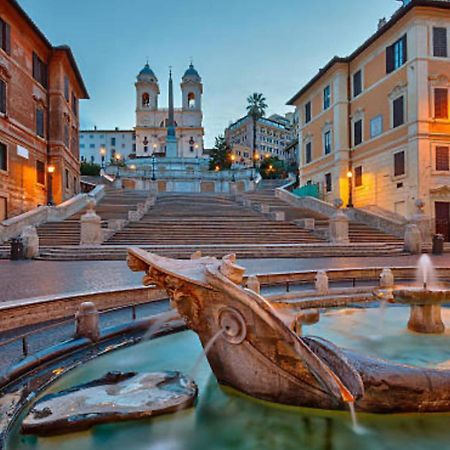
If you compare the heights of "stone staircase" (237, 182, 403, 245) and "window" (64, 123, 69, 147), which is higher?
"window" (64, 123, 69, 147)

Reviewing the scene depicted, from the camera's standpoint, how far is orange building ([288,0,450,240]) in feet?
86.1

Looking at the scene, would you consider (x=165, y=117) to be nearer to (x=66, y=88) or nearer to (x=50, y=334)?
(x=66, y=88)

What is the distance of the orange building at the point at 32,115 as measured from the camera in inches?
1014

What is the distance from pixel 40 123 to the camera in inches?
1225

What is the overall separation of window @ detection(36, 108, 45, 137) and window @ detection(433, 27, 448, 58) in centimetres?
2863

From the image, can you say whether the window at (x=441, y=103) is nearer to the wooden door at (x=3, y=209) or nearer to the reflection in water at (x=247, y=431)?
the reflection in water at (x=247, y=431)

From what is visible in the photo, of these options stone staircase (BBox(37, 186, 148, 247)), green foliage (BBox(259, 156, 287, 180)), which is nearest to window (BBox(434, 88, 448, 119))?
stone staircase (BBox(37, 186, 148, 247))

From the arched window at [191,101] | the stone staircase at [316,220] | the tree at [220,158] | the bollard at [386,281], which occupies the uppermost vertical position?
the arched window at [191,101]

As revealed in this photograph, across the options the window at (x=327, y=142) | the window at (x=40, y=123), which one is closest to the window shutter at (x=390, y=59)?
the window at (x=327, y=142)

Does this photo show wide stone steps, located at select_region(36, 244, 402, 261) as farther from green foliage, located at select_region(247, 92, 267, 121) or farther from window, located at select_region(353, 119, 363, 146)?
green foliage, located at select_region(247, 92, 267, 121)

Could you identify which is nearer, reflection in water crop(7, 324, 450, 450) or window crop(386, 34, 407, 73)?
reflection in water crop(7, 324, 450, 450)

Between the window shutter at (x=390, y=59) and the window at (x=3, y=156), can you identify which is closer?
the window at (x=3, y=156)

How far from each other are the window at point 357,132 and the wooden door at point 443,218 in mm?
9409

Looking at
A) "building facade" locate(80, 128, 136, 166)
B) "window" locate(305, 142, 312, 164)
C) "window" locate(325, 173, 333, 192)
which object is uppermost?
"building facade" locate(80, 128, 136, 166)
